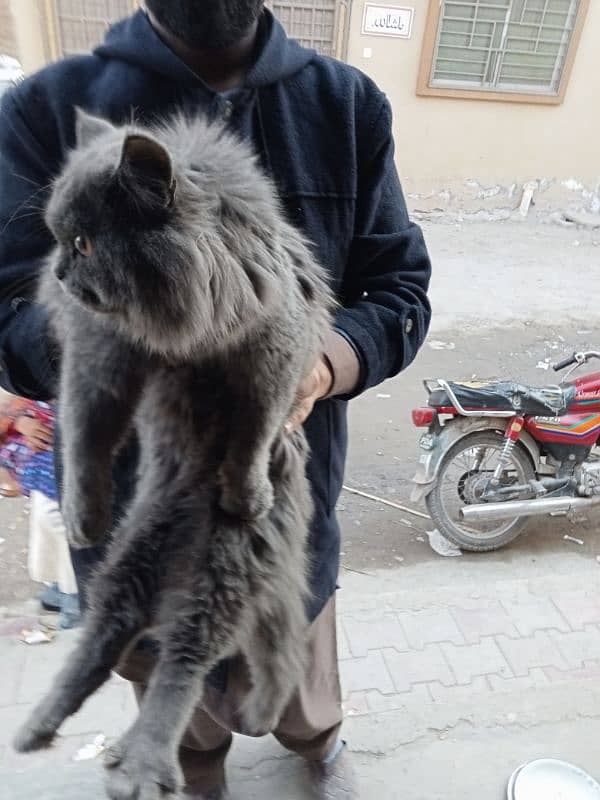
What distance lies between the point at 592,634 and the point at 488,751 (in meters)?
0.69

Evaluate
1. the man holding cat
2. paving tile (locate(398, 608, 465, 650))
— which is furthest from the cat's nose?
paving tile (locate(398, 608, 465, 650))

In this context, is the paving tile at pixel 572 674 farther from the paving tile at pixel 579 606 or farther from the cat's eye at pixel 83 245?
the cat's eye at pixel 83 245

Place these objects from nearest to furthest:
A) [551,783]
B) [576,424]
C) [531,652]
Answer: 1. [551,783]
2. [531,652]
3. [576,424]

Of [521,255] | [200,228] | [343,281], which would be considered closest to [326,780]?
[343,281]

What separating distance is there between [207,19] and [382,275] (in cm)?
53

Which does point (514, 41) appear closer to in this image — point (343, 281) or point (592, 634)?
point (592, 634)

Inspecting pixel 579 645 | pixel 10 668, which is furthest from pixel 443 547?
pixel 10 668

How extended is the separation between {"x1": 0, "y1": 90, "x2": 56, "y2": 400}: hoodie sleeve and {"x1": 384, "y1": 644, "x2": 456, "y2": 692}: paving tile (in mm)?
1656

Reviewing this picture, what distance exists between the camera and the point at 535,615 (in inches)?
97.1

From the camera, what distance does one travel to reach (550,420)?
2.88 metres

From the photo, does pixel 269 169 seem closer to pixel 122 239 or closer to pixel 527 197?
pixel 122 239

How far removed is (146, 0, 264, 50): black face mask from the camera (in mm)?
896

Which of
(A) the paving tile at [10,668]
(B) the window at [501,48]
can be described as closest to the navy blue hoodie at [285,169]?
(A) the paving tile at [10,668]

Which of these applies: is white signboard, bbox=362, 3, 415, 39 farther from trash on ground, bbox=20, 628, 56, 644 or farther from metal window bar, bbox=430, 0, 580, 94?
trash on ground, bbox=20, 628, 56, 644
